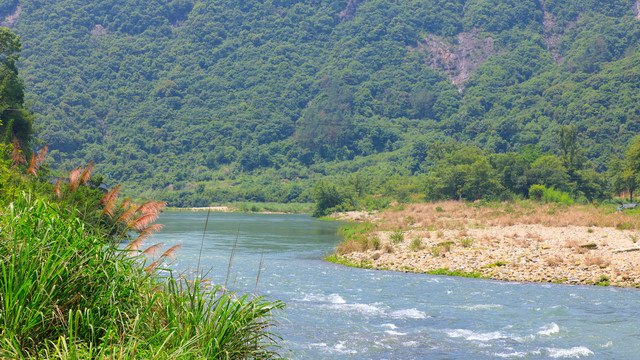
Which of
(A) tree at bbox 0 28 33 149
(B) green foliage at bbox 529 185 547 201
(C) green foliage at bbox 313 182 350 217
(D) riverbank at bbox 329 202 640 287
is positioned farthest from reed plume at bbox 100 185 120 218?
(C) green foliage at bbox 313 182 350 217

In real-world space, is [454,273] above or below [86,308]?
below

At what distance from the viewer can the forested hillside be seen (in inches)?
4144

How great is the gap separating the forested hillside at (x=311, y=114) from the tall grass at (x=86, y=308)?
227 ft

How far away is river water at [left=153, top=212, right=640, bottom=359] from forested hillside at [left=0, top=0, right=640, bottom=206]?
5578 centimetres

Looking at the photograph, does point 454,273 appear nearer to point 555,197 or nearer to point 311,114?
point 555,197

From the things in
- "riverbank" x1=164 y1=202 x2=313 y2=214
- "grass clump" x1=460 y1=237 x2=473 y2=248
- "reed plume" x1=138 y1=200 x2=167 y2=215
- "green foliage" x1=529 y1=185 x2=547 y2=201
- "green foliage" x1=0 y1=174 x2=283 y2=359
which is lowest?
"riverbank" x1=164 y1=202 x2=313 y2=214

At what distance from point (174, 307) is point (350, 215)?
67855 millimetres

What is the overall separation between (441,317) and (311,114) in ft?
529

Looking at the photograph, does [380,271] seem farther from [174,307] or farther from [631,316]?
[174,307]

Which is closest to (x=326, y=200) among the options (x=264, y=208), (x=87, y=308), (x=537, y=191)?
(x=264, y=208)

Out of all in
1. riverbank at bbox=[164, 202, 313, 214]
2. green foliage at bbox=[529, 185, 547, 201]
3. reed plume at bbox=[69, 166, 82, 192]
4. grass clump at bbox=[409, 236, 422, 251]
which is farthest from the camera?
riverbank at bbox=[164, 202, 313, 214]

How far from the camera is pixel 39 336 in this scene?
→ 5801 mm

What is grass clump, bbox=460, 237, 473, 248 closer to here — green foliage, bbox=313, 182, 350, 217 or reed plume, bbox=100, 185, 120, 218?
reed plume, bbox=100, 185, 120, 218

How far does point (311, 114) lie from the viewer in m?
174
